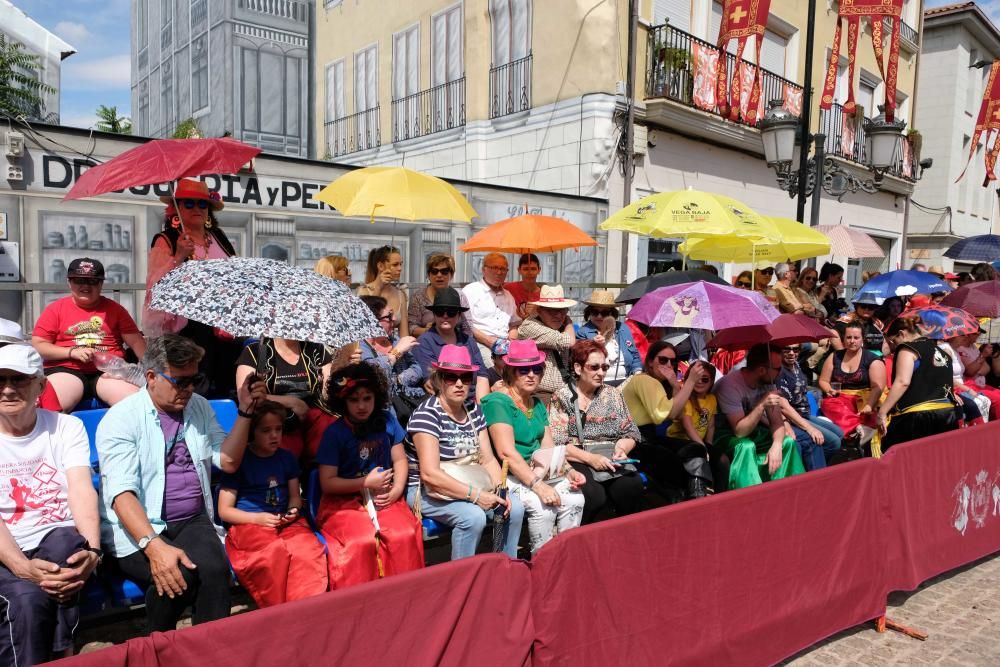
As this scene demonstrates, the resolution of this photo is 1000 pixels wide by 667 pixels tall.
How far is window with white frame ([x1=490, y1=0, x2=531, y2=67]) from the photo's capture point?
1321 cm

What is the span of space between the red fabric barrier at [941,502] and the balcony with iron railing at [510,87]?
10.2 metres

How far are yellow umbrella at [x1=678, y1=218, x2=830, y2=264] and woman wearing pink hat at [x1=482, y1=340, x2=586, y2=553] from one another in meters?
3.68

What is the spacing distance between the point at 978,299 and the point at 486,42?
988cm

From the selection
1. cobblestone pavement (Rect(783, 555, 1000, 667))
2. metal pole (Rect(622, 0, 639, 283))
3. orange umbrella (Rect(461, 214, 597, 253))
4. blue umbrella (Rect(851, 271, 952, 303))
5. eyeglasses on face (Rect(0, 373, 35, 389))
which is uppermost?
metal pole (Rect(622, 0, 639, 283))

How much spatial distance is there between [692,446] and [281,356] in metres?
2.99

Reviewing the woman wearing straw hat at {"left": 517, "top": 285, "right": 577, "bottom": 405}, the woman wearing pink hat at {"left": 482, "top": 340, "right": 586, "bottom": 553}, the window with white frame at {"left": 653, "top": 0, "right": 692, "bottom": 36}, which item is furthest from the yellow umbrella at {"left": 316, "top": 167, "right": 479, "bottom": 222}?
the window with white frame at {"left": 653, "top": 0, "right": 692, "bottom": 36}

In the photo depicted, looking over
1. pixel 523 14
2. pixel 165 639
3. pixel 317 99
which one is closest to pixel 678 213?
pixel 165 639

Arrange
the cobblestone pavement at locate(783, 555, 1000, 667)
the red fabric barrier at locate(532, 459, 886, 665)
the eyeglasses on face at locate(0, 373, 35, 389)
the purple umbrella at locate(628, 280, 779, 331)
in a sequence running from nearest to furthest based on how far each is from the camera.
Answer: the eyeglasses on face at locate(0, 373, 35, 389), the red fabric barrier at locate(532, 459, 886, 665), the cobblestone pavement at locate(783, 555, 1000, 667), the purple umbrella at locate(628, 280, 779, 331)

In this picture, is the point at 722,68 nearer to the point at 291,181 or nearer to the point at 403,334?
the point at 291,181

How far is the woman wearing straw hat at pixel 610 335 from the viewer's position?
6.31 meters

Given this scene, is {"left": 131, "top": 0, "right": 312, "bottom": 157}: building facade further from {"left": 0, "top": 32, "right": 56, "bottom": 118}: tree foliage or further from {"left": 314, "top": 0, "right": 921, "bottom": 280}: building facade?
{"left": 0, "top": 32, "right": 56, "bottom": 118}: tree foliage

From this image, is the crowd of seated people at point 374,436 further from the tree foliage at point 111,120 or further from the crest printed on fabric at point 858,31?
the tree foliage at point 111,120

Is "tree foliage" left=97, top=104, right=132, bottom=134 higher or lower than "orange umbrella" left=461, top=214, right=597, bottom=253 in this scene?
higher

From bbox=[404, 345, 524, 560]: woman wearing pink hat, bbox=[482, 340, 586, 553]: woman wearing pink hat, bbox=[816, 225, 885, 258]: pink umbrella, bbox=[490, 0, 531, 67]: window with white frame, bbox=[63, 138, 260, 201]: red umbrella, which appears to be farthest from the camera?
bbox=[490, 0, 531, 67]: window with white frame
